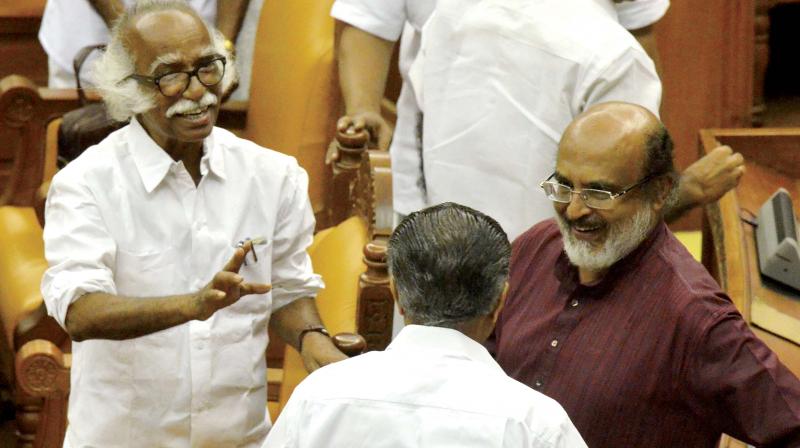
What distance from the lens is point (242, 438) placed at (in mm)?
2654

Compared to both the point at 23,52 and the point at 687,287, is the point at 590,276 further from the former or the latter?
the point at 23,52

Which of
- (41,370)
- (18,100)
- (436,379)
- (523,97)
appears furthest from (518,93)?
(18,100)

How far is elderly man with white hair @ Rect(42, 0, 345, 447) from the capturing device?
2539 millimetres

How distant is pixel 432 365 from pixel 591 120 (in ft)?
2.37

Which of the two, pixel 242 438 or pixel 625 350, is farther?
pixel 242 438

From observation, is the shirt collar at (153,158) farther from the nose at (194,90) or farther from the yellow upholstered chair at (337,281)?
the yellow upholstered chair at (337,281)

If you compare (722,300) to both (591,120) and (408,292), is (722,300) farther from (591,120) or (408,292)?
(408,292)

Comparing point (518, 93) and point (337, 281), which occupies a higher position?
point (518, 93)

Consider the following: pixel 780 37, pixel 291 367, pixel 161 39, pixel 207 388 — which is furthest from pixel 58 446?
pixel 780 37

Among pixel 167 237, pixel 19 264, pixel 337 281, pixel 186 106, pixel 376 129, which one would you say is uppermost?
pixel 186 106

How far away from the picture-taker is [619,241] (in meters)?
2.36

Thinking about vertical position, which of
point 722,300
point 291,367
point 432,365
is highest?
point 432,365

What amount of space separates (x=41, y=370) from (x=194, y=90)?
0.86 metres

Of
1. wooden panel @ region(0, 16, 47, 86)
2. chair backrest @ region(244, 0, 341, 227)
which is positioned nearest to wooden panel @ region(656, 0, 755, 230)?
chair backrest @ region(244, 0, 341, 227)
